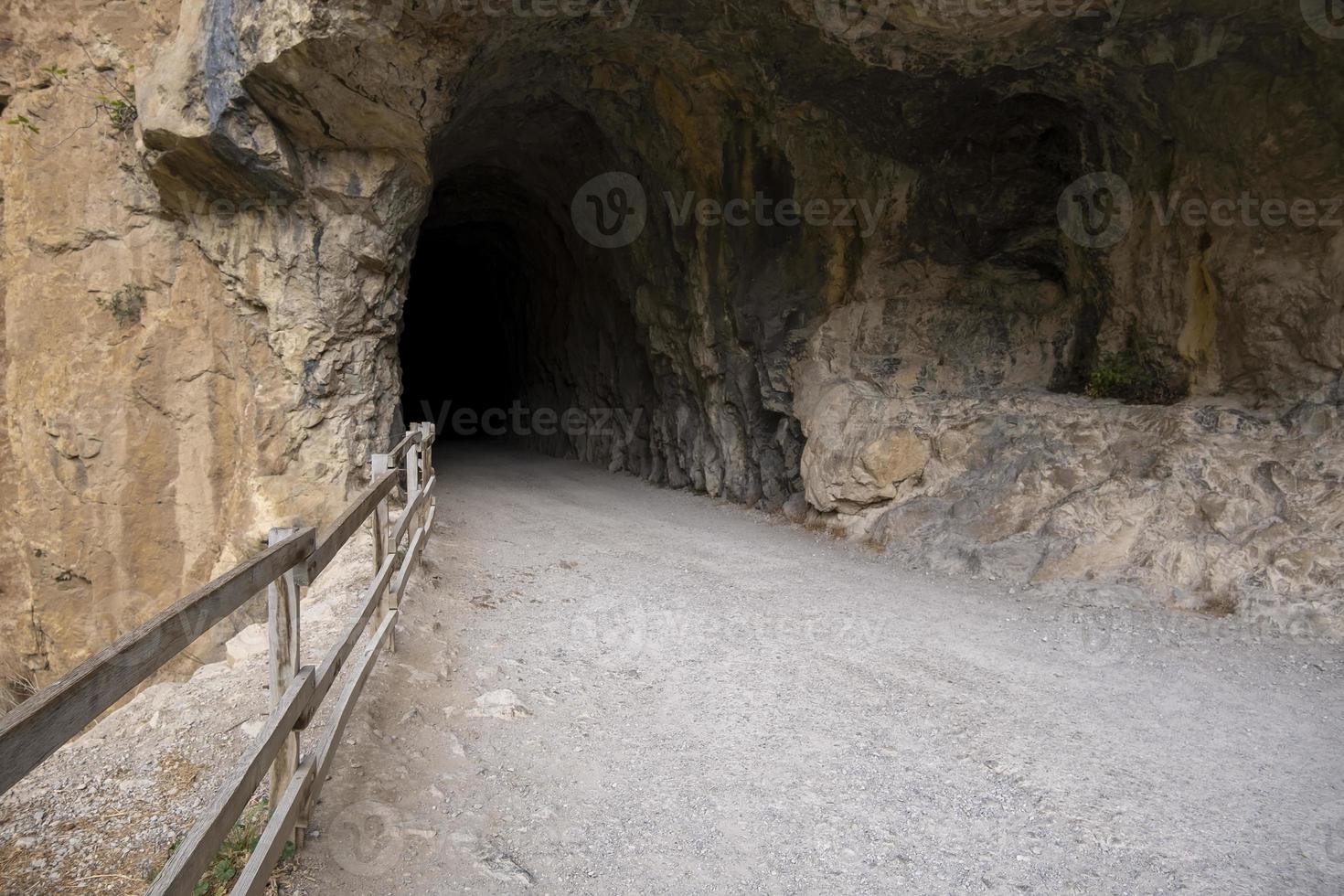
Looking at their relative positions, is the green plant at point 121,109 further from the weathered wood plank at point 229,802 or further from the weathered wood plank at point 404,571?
the weathered wood plank at point 229,802

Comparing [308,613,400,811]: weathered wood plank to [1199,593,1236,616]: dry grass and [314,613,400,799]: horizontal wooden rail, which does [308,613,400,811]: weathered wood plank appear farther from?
[1199,593,1236,616]: dry grass

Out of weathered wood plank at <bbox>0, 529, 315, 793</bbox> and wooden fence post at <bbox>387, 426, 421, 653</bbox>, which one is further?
wooden fence post at <bbox>387, 426, 421, 653</bbox>

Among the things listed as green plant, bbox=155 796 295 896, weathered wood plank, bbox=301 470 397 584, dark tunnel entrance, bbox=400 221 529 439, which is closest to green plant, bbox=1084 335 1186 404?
weathered wood plank, bbox=301 470 397 584

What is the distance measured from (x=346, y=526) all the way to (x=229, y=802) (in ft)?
5.68

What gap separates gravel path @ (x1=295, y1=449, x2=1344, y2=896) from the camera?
10.2ft

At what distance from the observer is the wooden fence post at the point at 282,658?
2.81 m

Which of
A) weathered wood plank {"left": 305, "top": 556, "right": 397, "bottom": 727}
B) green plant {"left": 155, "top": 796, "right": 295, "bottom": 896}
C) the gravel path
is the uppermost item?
weathered wood plank {"left": 305, "top": 556, "right": 397, "bottom": 727}

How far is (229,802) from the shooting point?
88.6 inches

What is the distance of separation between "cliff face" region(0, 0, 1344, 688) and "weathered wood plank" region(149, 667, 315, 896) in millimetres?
6357

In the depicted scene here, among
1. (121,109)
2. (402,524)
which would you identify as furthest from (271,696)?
(121,109)

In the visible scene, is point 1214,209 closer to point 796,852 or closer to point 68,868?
point 796,852

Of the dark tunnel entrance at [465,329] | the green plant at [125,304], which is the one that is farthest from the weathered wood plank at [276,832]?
Result: the dark tunnel entrance at [465,329]

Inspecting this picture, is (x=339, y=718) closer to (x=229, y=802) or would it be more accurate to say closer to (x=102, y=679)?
(x=229, y=802)

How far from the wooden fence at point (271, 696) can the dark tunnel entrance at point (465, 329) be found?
52.6ft
